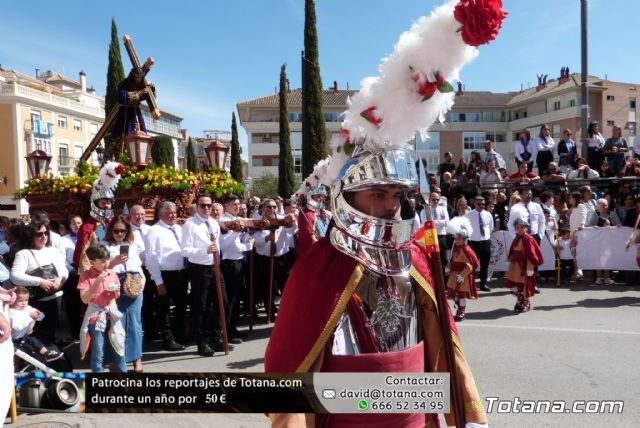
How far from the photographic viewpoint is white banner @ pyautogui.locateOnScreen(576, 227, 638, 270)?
991cm

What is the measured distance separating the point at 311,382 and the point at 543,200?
1036 cm

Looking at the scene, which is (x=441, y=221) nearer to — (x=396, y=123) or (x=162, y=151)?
(x=396, y=123)

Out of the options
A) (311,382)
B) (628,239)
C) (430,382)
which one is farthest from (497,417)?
(628,239)

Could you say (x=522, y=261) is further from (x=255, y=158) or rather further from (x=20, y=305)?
(x=255, y=158)

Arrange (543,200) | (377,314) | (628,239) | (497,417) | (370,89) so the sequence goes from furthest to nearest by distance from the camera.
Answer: (543,200) → (628,239) → (497,417) → (370,89) → (377,314)

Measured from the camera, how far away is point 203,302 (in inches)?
238

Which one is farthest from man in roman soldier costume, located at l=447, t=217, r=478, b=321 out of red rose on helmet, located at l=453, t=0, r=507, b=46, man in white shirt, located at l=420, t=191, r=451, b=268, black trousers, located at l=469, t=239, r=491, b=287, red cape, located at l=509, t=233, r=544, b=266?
red rose on helmet, located at l=453, t=0, r=507, b=46

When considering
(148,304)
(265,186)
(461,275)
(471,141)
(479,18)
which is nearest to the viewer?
(479,18)

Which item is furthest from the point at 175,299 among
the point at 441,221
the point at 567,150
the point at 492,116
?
the point at 492,116

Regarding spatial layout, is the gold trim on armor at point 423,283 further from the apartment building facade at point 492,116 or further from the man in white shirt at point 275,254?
the apartment building facade at point 492,116

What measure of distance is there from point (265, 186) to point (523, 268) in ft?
136

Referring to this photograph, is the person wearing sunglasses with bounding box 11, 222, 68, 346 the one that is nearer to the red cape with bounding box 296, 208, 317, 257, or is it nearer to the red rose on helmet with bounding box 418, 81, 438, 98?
the red cape with bounding box 296, 208, 317, 257

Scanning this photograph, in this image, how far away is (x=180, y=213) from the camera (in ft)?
25.9

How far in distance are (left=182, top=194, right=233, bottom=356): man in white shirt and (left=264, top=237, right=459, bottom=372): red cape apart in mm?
3918
